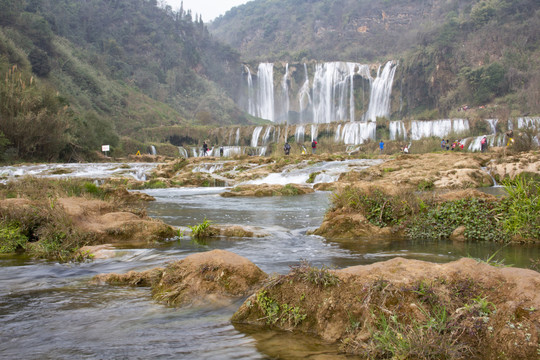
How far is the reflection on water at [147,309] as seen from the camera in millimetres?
2934

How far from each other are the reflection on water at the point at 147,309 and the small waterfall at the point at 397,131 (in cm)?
3662

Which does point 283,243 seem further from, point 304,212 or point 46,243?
point 304,212

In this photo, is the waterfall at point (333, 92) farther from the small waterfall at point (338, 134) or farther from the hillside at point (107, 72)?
the small waterfall at point (338, 134)

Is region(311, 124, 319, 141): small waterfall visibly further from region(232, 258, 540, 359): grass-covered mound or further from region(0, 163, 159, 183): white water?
region(232, 258, 540, 359): grass-covered mound

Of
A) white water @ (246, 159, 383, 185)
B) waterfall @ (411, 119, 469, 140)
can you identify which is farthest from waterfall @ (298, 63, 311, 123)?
white water @ (246, 159, 383, 185)

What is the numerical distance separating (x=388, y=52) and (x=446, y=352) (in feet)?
320

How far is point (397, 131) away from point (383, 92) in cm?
2582

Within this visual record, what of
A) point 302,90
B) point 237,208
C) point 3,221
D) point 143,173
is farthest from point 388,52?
point 3,221

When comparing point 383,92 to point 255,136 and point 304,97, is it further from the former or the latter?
point 255,136

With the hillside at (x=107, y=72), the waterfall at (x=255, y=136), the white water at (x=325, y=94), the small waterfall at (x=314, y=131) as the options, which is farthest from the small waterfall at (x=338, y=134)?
the white water at (x=325, y=94)

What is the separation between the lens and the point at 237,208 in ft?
41.3

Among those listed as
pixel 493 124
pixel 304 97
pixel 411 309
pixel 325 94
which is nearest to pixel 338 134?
pixel 493 124

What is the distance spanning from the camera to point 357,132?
141 ft

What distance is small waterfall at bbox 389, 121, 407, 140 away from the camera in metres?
41.8
